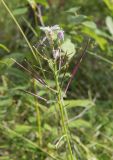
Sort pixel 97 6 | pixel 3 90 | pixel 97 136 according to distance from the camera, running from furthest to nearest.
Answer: pixel 97 6, pixel 97 136, pixel 3 90

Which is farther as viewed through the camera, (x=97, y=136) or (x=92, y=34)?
(x=97, y=136)

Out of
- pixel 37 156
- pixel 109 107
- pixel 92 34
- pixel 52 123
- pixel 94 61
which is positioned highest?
pixel 92 34

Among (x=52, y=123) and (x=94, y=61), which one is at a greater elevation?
(x=52, y=123)

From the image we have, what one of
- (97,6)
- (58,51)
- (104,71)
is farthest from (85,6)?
(58,51)

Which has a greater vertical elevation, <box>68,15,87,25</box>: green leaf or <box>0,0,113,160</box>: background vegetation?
<box>68,15,87,25</box>: green leaf

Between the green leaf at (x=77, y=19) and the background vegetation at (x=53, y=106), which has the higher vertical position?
the green leaf at (x=77, y=19)

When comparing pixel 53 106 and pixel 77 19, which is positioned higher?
pixel 77 19

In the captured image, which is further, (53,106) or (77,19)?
(53,106)

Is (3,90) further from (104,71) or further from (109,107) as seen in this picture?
(104,71)
